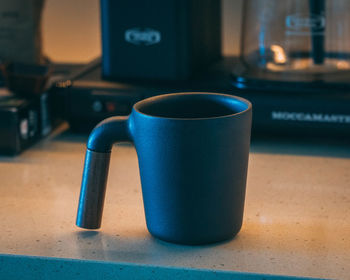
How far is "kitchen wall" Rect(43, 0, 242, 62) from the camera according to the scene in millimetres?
1105

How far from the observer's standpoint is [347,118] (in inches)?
30.8

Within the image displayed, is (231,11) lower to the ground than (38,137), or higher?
higher

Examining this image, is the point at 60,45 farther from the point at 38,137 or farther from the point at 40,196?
the point at 40,196

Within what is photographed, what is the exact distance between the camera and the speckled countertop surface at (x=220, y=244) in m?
0.54

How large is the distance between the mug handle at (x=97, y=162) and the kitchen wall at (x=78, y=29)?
0.58m

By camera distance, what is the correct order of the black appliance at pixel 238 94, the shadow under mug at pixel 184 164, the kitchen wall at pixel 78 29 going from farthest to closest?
the kitchen wall at pixel 78 29
the black appliance at pixel 238 94
the shadow under mug at pixel 184 164

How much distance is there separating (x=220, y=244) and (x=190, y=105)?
13cm

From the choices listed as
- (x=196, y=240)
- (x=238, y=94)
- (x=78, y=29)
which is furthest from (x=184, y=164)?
(x=78, y=29)

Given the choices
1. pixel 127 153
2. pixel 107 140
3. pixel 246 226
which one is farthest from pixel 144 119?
pixel 127 153

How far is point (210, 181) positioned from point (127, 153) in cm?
31

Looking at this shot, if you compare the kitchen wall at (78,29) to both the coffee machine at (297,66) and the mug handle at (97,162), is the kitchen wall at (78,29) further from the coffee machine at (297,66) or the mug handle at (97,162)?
the mug handle at (97,162)

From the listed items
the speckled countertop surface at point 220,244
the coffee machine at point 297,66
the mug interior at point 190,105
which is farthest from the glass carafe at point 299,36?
the mug interior at point 190,105

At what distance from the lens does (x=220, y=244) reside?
567mm

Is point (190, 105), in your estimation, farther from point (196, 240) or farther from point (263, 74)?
point (263, 74)
